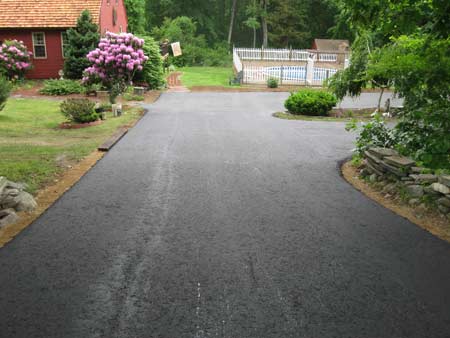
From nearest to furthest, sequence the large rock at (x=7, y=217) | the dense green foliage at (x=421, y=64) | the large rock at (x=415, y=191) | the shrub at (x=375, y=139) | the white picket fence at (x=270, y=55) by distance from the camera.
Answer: the dense green foliage at (x=421, y=64) < the large rock at (x=7, y=217) < the large rock at (x=415, y=191) < the shrub at (x=375, y=139) < the white picket fence at (x=270, y=55)

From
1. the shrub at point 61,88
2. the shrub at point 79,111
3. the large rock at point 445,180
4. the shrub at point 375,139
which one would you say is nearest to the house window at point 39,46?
the shrub at point 61,88

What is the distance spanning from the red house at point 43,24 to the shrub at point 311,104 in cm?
1496

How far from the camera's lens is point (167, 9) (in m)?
62.6

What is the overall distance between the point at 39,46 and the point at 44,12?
78.0 inches

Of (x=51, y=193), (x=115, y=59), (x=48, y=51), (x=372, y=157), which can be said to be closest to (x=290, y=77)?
(x=115, y=59)

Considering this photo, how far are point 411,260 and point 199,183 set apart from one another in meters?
3.87

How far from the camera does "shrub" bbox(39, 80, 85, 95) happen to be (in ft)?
73.8

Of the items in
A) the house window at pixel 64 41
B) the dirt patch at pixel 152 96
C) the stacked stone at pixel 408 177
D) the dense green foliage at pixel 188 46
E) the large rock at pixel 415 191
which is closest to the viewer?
the stacked stone at pixel 408 177

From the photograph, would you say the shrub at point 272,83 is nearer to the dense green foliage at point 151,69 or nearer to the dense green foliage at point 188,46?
the dense green foliage at point 151,69

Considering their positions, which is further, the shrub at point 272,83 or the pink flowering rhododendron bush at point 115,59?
the shrub at point 272,83

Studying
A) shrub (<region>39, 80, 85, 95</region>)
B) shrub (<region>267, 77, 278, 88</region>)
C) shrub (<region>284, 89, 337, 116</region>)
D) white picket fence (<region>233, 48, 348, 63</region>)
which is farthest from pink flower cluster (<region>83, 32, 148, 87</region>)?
white picket fence (<region>233, 48, 348, 63</region>)

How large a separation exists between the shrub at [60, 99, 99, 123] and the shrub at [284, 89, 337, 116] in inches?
294

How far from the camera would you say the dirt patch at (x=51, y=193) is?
5.60m

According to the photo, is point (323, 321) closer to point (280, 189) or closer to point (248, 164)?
point (280, 189)
